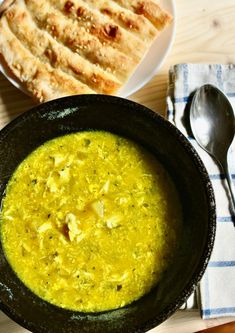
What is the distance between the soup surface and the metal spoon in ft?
0.68

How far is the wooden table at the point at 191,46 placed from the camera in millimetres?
1624

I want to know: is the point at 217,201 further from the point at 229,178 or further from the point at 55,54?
the point at 55,54

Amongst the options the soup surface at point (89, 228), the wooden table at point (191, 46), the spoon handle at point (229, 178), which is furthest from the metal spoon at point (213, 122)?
the soup surface at point (89, 228)

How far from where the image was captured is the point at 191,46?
5.54 feet

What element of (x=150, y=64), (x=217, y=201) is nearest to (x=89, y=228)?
(x=217, y=201)

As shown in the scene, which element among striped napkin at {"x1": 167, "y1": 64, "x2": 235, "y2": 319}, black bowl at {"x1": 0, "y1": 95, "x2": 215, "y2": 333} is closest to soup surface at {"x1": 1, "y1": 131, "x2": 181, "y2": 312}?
black bowl at {"x1": 0, "y1": 95, "x2": 215, "y2": 333}

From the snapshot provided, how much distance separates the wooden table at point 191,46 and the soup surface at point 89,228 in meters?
0.26

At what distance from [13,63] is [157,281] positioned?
67 centimetres

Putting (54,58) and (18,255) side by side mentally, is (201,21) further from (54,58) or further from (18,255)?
(18,255)

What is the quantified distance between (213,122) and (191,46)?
0.79ft

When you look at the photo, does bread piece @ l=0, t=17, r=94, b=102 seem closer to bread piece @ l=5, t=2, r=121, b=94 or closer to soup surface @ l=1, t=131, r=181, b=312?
bread piece @ l=5, t=2, r=121, b=94

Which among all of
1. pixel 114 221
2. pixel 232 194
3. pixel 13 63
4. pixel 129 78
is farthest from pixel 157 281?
pixel 13 63

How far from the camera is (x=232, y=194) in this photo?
1.56 m

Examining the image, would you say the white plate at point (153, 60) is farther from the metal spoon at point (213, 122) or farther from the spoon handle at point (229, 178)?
the spoon handle at point (229, 178)
